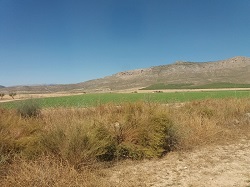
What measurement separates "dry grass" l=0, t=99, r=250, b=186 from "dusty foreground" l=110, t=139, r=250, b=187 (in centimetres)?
47

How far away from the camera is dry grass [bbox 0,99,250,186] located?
5891mm

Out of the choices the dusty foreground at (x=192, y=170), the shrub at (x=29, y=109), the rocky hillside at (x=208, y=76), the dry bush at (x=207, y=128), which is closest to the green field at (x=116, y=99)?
the shrub at (x=29, y=109)

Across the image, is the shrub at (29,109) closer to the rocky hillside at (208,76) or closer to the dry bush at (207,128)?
the dry bush at (207,128)

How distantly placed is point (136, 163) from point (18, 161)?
3088mm

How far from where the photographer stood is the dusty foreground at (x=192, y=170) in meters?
6.31

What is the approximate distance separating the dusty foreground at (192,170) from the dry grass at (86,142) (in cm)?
47

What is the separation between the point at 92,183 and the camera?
5.76 metres

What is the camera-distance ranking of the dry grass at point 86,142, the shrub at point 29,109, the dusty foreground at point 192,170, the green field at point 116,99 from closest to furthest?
1. the dry grass at point 86,142
2. the dusty foreground at point 192,170
3. the shrub at point 29,109
4. the green field at point 116,99

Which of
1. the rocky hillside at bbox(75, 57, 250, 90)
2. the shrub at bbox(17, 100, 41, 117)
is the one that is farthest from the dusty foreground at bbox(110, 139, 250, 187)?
the rocky hillside at bbox(75, 57, 250, 90)

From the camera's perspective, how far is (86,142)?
7.20 meters

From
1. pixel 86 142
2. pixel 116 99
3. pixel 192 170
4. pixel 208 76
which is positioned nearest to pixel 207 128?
pixel 192 170

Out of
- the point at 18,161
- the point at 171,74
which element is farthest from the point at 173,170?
the point at 171,74

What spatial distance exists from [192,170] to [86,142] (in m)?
2.73

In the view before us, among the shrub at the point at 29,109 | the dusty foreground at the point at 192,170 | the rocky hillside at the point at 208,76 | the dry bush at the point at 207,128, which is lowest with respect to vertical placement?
the dusty foreground at the point at 192,170
